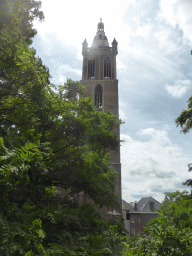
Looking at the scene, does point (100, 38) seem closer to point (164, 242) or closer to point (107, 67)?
point (107, 67)

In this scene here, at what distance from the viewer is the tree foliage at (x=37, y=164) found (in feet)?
8.21

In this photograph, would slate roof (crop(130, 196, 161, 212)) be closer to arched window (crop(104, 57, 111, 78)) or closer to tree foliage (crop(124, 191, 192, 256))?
arched window (crop(104, 57, 111, 78))

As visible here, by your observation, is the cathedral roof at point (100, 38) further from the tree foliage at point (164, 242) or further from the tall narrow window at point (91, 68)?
the tree foliage at point (164, 242)

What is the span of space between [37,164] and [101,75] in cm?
3698

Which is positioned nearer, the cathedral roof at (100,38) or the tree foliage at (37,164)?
the tree foliage at (37,164)

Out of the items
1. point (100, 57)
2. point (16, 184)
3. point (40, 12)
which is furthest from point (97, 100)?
point (16, 184)

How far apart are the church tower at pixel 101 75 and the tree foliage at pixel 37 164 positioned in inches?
895

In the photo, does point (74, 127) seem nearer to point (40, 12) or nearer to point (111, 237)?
point (111, 237)

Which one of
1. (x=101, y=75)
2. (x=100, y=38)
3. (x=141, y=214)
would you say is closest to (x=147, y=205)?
(x=141, y=214)

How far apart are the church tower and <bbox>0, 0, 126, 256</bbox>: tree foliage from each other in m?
22.7

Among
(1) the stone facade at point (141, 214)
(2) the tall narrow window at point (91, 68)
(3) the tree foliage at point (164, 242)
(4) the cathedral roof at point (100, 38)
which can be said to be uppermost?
(4) the cathedral roof at point (100, 38)

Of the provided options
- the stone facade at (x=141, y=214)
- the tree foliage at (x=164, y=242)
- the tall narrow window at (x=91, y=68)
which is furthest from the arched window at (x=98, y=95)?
the tree foliage at (x=164, y=242)

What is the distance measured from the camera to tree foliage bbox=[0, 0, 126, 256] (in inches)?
98.6

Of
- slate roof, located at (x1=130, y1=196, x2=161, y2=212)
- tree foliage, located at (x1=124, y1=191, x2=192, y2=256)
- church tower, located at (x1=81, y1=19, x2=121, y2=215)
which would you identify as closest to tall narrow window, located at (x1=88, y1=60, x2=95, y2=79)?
church tower, located at (x1=81, y1=19, x2=121, y2=215)
